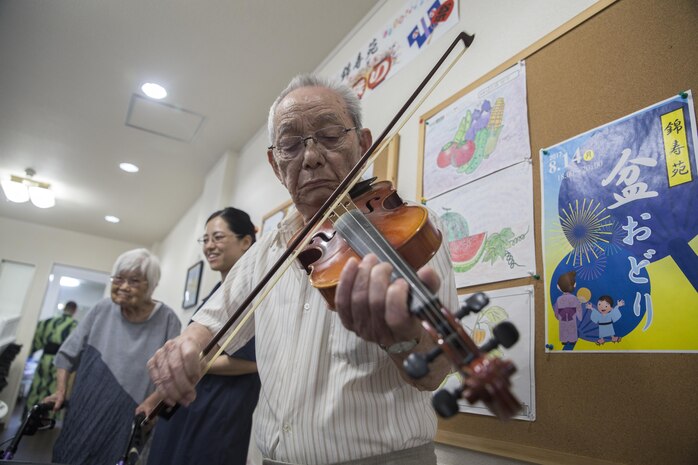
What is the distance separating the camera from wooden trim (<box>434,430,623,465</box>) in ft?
2.76

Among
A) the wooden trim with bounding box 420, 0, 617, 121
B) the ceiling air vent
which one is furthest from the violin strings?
the ceiling air vent

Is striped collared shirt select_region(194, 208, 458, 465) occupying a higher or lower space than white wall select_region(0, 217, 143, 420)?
lower

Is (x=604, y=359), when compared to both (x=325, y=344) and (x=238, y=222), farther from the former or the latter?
(x=238, y=222)

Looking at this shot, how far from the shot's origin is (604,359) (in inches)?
33.6

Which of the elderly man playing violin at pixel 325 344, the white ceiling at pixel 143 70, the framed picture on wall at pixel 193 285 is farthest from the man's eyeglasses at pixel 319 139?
the framed picture on wall at pixel 193 285

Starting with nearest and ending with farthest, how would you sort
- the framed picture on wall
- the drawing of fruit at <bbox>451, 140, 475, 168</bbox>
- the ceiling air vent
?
the drawing of fruit at <bbox>451, 140, 475, 168</bbox>
the ceiling air vent
the framed picture on wall

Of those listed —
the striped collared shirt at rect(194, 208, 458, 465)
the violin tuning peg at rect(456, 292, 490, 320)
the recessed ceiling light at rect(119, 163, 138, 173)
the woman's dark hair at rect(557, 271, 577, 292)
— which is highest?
the recessed ceiling light at rect(119, 163, 138, 173)

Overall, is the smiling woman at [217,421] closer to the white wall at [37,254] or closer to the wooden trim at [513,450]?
the wooden trim at [513,450]

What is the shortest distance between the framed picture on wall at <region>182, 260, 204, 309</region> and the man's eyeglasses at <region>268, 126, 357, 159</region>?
9.19 feet

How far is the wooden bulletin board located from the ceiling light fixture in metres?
5.22

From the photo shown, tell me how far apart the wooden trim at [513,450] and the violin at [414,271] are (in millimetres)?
533

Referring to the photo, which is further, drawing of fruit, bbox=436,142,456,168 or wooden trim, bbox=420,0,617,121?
drawing of fruit, bbox=436,142,456,168

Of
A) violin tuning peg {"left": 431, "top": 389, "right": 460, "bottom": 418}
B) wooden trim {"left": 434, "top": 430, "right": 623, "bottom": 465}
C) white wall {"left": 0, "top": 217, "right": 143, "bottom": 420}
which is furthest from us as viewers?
white wall {"left": 0, "top": 217, "right": 143, "bottom": 420}

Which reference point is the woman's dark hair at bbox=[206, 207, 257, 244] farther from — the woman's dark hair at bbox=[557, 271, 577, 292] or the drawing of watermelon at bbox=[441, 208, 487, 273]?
the woman's dark hair at bbox=[557, 271, 577, 292]
